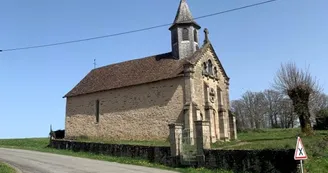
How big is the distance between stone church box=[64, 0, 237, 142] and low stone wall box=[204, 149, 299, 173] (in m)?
9.24

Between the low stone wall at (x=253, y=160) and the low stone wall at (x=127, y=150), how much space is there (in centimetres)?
310

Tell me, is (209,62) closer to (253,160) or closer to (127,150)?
(127,150)

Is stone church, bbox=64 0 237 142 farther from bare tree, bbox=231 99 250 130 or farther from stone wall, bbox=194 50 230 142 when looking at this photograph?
bare tree, bbox=231 99 250 130

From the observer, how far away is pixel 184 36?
3102 cm

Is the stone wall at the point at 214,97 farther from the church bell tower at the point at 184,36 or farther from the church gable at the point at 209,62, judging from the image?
the church bell tower at the point at 184,36

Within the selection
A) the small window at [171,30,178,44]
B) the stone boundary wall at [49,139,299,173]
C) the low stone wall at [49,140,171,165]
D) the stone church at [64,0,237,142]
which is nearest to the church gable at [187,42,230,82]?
the stone church at [64,0,237,142]

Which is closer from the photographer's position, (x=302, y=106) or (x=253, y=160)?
(x=253, y=160)

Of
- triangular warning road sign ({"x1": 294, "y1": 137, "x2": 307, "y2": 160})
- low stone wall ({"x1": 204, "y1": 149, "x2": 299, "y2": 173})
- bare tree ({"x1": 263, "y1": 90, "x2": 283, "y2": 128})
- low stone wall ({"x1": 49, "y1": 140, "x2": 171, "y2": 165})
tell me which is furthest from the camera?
bare tree ({"x1": 263, "y1": 90, "x2": 283, "y2": 128})

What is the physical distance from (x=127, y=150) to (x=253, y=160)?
9169 mm

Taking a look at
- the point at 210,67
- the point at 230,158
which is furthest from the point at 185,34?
the point at 230,158

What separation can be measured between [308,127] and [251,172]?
13.2m

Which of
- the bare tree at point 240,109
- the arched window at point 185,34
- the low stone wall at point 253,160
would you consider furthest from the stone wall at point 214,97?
the bare tree at point 240,109

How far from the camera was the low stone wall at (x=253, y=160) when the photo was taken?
13185 mm

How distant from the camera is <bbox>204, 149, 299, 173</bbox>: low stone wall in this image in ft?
43.3
